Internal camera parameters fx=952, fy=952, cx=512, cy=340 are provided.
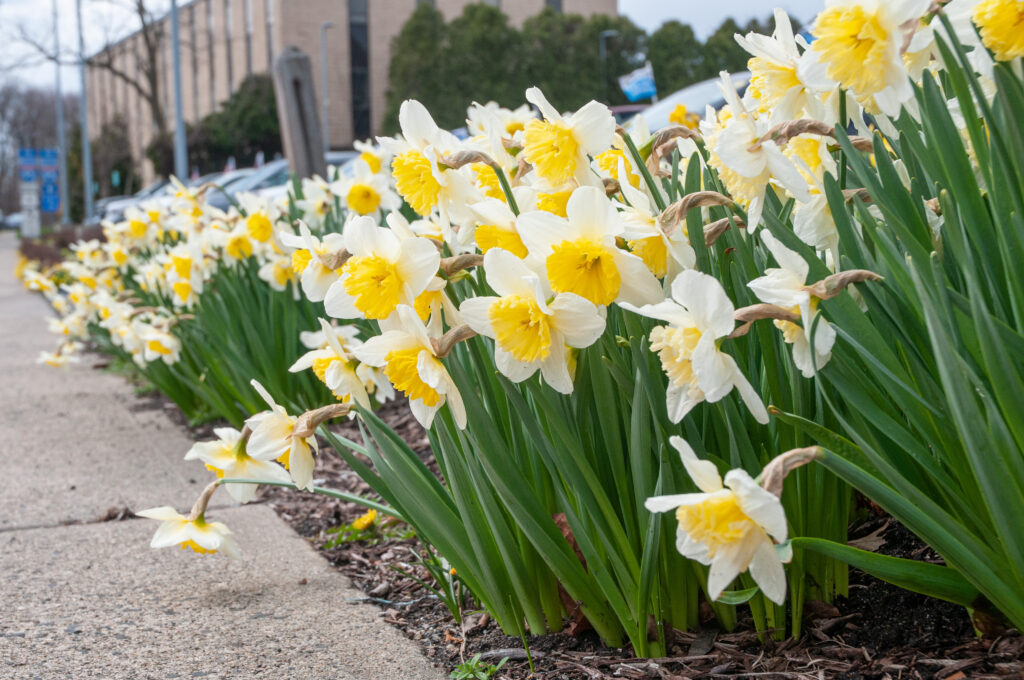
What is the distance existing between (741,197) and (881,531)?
0.81 metres

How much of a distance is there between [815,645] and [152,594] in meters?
1.40

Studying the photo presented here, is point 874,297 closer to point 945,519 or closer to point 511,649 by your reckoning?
point 945,519

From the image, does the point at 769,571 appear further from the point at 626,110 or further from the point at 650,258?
the point at 626,110

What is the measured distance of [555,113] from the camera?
4.47ft

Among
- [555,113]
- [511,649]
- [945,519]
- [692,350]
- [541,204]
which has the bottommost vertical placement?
[511,649]

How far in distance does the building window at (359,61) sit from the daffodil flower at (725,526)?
1481 inches

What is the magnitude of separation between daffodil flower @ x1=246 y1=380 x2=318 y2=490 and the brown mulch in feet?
1.48

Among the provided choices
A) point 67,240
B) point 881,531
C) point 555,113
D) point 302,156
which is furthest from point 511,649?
point 67,240

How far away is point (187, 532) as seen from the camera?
75.8 inches

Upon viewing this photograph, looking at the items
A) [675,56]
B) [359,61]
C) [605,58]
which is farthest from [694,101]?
[359,61]

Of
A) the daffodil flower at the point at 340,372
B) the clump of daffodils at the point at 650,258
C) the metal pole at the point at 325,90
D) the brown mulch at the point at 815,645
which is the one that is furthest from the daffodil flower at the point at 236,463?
the metal pole at the point at 325,90

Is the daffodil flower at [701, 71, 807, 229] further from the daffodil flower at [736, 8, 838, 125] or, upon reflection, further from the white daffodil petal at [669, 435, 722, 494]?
the white daffodil petal at [669, 435, 722, 494]

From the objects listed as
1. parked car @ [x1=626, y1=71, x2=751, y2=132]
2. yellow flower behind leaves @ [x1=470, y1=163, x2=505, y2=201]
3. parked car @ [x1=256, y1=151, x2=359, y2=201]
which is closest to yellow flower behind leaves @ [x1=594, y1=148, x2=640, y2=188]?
yellow flower behind leaves @ [x1=470, y1=163, x2=505, y2=201]

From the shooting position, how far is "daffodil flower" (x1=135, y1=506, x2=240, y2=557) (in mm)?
1911
